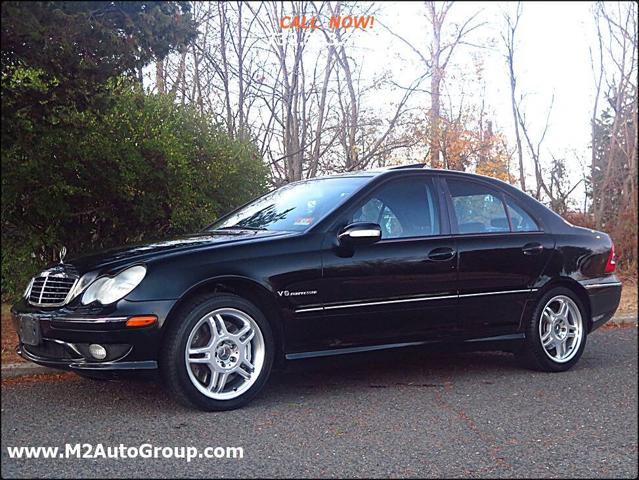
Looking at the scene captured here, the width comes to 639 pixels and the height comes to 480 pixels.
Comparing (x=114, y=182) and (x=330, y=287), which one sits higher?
(x=114, y=182)

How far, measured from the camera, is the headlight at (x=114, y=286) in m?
4.19

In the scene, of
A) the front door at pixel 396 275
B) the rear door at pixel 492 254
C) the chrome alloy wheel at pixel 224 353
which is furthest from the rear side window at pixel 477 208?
the chrome alloy wheel at pixel 224 353

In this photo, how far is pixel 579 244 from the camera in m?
5.90

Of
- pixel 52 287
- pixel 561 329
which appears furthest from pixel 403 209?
pixel 52 287

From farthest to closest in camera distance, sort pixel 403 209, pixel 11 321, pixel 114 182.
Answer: pixel 114 182
pixel 11 321
pixel 403 209

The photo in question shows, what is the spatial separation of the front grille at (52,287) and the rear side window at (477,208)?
2.80 meters

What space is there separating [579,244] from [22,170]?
16.0ft

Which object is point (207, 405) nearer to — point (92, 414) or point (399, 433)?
point (92, 414)

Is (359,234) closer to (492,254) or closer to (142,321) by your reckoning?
(492,254)

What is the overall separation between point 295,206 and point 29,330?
203 centimetres

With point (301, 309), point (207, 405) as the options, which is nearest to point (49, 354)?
point (207, 405)

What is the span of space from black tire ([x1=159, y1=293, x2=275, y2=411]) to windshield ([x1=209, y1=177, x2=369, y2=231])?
81cm

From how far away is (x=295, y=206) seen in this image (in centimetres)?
539

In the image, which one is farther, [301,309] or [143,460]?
[301,309]
